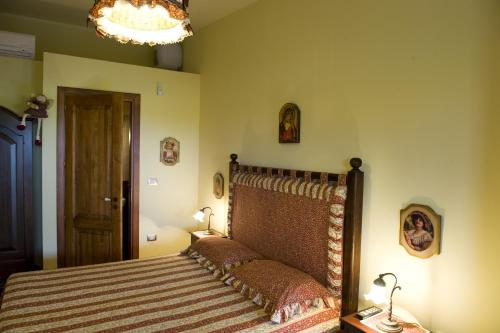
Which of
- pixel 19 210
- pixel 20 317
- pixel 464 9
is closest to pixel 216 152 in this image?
pixel 19 210

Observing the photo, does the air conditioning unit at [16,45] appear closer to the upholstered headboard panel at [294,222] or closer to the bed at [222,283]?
the bed at [222,283]

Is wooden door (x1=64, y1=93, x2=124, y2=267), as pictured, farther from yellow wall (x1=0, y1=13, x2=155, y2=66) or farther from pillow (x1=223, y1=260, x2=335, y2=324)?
pillow (x1=223, y1=260, x2=335, y2=324)

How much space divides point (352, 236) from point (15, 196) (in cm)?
317

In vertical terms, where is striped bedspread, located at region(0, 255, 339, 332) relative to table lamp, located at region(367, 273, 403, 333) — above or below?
below

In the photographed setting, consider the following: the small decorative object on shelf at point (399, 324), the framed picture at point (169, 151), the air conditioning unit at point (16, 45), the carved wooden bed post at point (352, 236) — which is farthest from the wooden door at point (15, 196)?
the small decorative object on shelf at point (399, 324)

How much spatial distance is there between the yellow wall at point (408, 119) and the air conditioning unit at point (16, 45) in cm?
233

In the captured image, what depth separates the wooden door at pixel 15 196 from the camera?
3270 mm

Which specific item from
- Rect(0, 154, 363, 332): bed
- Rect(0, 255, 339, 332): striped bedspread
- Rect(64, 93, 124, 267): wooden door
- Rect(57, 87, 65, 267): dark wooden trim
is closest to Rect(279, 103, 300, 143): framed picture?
Rect(0, 154, 363, 332): bed

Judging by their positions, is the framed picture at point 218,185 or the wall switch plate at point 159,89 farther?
the wall switch plate at point 159,89

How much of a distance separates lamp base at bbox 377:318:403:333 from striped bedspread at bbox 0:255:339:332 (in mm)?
325

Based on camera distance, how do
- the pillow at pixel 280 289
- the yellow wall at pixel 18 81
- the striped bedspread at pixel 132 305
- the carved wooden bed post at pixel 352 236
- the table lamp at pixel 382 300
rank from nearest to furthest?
1. the table lamp at pixel 382 300
2. the striped bedspread at pixel 132 305
3. the pillow at pixel 280 289
4. the carved wooden bed post at pixel 352 236
5. the yellow wall at pixel 18 81

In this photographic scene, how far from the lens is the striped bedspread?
1814mm

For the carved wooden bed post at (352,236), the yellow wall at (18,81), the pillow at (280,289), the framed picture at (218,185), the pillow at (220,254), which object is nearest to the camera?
the pillow at (280,289)

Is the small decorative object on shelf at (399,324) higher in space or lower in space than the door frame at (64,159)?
lower
